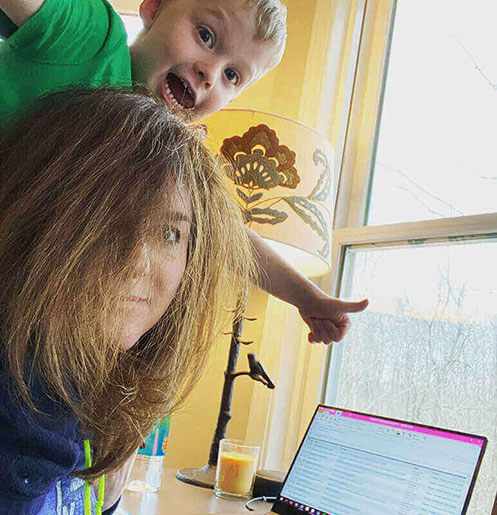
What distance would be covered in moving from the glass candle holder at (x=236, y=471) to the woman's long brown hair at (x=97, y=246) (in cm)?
60

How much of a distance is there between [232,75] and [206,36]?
0.28 ft

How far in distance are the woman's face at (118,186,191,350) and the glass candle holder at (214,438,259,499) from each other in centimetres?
68

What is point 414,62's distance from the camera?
68.0 inches

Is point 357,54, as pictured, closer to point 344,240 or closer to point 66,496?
point 344,240

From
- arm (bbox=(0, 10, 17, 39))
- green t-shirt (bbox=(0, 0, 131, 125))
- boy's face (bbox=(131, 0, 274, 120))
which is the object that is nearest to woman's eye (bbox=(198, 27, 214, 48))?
boy's face (bbox=(131, 0, 274, 120))

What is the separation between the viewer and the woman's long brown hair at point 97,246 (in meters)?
0.62

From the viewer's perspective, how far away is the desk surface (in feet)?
3.84

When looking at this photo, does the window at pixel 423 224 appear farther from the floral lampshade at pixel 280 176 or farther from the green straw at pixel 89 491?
the green straw at pixel 89 491

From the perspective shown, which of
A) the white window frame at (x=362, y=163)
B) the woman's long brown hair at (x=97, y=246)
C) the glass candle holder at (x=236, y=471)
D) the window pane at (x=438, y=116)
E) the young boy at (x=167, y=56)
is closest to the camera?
the woman's long brown hair at (x=97, y=246)

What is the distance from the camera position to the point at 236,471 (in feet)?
4.40

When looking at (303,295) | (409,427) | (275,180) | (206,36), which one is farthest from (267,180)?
(409,427)

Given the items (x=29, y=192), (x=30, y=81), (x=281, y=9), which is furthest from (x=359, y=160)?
(x=29, y=192)

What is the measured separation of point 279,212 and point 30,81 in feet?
2.30

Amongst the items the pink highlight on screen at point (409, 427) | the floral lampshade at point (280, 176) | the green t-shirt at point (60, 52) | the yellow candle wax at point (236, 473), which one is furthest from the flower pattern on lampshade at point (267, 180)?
the green t-shirt at point (60, 52)
